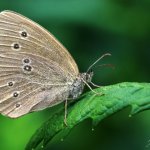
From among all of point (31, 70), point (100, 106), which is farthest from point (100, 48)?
point (100, 106)

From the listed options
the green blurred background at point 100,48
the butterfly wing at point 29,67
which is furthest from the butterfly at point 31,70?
the green blurred background at point 100,48

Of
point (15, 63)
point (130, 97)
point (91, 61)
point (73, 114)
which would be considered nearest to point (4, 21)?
point (15, 63)

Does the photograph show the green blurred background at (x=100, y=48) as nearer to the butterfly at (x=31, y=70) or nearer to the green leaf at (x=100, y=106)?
the butterfly at (x=31, y=70)

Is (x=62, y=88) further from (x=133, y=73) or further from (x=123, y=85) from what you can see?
(x=133, y=73)

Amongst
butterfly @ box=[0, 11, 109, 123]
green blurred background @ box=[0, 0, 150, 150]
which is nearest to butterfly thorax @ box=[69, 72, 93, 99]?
butterfly @ box=[0, 11, 109, 123]

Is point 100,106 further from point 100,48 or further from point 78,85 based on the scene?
point 100,48

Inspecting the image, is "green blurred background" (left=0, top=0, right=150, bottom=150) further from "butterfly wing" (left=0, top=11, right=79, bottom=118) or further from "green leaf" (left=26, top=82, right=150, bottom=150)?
"green leaf" (left=26, top=82, right=150, bottom=150)
